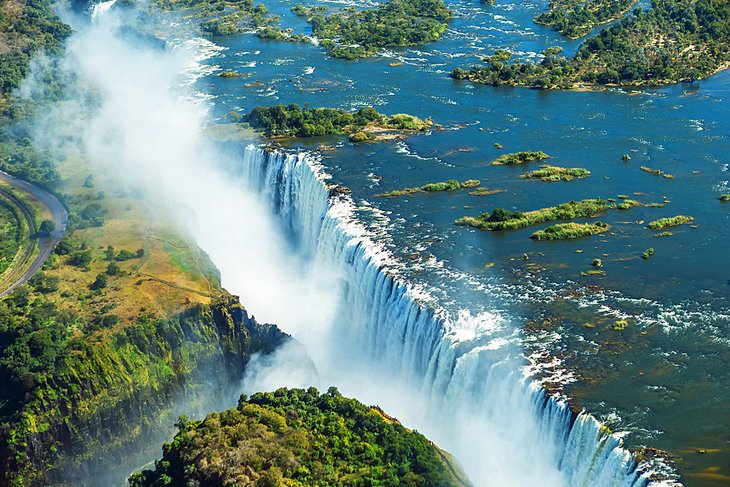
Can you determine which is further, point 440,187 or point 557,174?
point 557,174

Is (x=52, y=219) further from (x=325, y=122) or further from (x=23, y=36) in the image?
(x=23, y=36)

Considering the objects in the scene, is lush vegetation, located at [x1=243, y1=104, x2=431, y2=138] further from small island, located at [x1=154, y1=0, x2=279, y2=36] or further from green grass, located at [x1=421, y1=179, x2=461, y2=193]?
small island, located at [x1=154, y1=0, x2=279, y2=36]

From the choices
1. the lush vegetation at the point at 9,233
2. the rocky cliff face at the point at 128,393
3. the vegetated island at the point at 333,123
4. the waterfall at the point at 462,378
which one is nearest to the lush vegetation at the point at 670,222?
the waterfall at the point at 462,378

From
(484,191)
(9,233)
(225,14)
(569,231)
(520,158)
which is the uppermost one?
(520,158)

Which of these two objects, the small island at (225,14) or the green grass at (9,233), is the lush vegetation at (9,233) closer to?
the green grass at (9,233)

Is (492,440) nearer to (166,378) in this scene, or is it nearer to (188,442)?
(188,442)

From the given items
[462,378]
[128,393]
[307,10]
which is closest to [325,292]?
[128,393]

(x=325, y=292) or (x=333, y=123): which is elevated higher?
(x=333, y=123)

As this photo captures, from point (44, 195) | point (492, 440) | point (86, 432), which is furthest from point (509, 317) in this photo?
point (44, 195)
